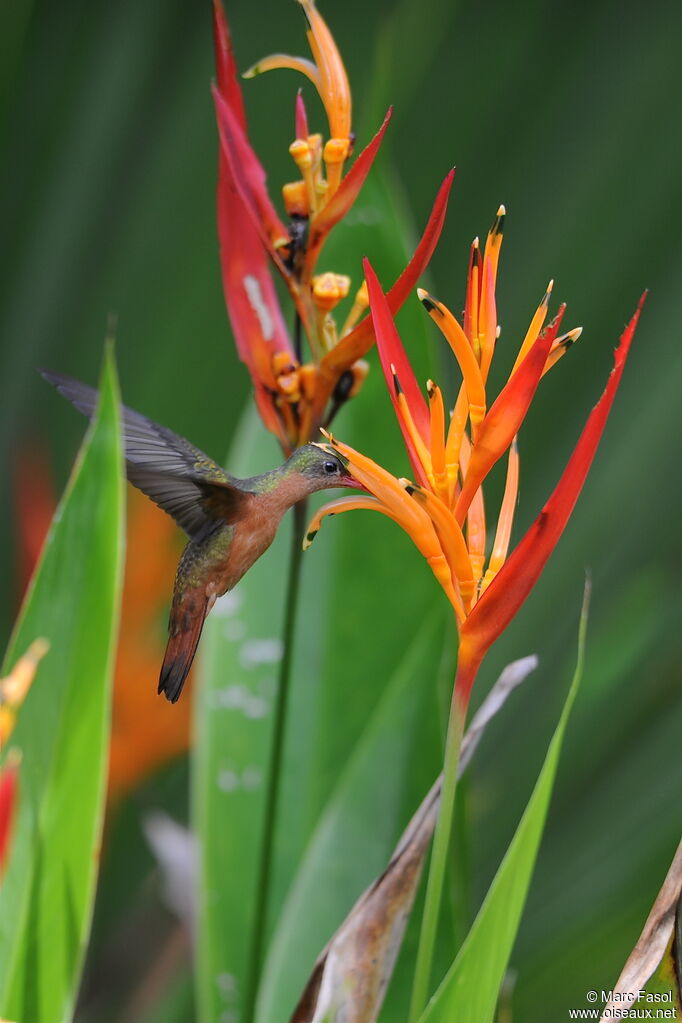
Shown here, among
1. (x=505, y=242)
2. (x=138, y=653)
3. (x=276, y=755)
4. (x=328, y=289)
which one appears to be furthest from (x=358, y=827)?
(x=505, y=242)

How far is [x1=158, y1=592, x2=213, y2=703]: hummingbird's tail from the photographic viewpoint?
293 millimetres

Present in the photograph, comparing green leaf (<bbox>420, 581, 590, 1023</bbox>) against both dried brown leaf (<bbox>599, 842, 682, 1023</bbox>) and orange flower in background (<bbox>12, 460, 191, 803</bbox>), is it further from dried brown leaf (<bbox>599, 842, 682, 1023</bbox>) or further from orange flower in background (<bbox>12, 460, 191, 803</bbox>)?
orange flower in background (<bbox>12, 460, 191, 803</bbox>)

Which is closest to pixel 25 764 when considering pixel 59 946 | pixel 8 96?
pixel 59 946

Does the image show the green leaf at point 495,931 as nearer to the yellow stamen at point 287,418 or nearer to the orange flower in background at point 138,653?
the yellow stamen at point 287,418

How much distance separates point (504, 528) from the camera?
282mm

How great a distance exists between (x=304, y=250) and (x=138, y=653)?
420mm

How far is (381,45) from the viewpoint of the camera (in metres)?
0.50

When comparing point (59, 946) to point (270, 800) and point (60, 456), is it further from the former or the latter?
point (60, 456)

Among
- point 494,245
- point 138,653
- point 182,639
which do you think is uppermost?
point 494,245

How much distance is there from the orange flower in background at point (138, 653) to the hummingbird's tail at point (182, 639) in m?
0.36

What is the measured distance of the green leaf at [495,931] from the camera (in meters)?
0.27

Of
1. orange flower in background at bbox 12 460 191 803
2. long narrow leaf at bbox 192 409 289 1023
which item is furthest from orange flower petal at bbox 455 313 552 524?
orange flower in background at bbox 12 460 191 803

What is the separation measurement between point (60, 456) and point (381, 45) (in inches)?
23.5

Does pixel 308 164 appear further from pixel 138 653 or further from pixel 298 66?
pixel 138 653
